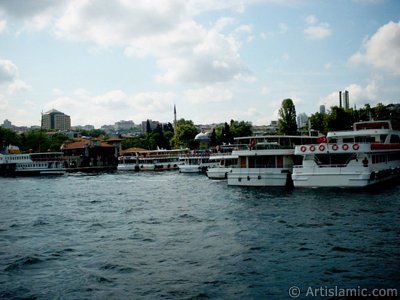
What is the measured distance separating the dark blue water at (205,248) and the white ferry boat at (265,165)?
26.7ft

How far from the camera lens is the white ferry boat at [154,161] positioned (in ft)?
346

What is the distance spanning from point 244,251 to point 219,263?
6.87 ft

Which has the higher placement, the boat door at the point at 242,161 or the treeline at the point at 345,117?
the treeline at the point at 345,117

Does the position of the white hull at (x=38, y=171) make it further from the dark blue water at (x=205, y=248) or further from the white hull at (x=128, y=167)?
the dark blue water at (x=205, y=248)

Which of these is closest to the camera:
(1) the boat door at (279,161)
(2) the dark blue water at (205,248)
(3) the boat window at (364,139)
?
(2) the dark blue water at (205,248)

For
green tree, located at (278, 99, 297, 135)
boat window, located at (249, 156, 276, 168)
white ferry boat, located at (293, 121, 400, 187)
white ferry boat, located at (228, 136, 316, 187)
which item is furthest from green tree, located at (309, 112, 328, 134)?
boat window, located at (249, 156, 276, 168)

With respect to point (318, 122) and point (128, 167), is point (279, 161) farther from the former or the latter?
point (128, 167)

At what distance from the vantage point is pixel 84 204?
38625 millimetres

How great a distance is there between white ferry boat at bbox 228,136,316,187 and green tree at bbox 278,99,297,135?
54.5 metres

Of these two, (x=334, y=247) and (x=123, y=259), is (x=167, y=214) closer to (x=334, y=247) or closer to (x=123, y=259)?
(x=123, y=259)

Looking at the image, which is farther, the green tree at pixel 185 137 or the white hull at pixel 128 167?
the green tree at pixel 185 137

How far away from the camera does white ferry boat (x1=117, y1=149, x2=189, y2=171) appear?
10543 cm

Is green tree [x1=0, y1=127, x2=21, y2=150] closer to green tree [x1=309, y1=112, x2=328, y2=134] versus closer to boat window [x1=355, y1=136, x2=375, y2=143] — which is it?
green tree [x1=309, y1=112, x2=328, y2=134]

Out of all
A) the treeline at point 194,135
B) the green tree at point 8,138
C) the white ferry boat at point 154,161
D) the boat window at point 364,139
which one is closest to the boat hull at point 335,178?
the boat window at point 364,139
